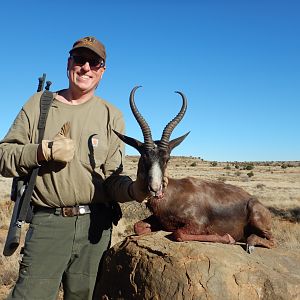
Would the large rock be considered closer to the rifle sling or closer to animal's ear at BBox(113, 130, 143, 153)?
animal's ear at BBox(113, 130, 143, 153)

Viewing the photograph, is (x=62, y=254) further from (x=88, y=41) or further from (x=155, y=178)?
(x=88, y=41)

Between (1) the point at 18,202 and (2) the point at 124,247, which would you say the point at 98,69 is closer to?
(1) the point at 18,202

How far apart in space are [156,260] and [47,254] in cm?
151

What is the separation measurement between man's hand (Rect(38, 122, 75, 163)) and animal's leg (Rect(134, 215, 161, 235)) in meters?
2.42

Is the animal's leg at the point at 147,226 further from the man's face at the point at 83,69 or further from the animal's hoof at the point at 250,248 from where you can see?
the man's face at the point at 83,69

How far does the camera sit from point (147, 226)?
22.1ft

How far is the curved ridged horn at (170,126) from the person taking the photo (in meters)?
5.28

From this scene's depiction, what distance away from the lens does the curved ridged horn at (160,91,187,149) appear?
5.28m

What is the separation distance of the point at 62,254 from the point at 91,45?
7.65ft

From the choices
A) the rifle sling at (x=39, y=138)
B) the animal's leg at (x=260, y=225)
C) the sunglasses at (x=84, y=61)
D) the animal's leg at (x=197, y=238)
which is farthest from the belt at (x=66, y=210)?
the animal's leg at (x=260, y=225)

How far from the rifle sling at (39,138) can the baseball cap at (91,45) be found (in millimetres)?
631

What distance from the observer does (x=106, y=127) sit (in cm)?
511

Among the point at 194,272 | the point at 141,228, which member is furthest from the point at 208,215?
the point at 194,272

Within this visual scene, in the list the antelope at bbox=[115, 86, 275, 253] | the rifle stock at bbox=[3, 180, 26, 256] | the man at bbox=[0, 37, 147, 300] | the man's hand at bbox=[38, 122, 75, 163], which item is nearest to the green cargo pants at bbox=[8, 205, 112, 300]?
the man at bbox=[0, 37, 147, 300]
